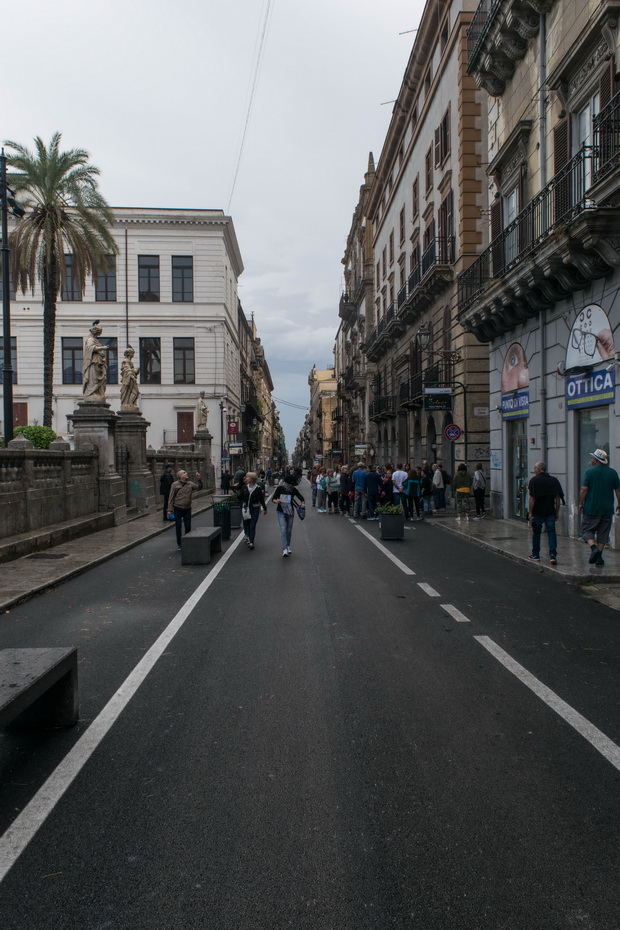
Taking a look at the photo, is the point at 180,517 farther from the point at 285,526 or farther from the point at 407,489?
the point at 407,489

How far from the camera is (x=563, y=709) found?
4891 millimetres

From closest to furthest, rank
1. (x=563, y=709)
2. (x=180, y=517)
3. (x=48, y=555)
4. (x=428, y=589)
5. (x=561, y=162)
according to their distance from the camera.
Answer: (x=563, y=709) < (x=428, y=589) < (x=48, y=555) < (x=180, y=517) < (x=561, y=162)

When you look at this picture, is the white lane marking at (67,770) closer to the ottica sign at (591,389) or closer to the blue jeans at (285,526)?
the blue jeans at (285,526)

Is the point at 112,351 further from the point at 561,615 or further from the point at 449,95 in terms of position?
the point at 561,615

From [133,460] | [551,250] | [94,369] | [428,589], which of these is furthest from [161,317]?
[428,589]

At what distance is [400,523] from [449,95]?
1901 centimetres

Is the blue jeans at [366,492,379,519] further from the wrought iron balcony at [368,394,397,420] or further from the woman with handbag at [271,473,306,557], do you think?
the wrought iron balcony at [368,394,397,420]

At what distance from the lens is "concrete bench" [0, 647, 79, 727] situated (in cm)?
393

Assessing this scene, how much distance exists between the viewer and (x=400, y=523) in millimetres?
16031

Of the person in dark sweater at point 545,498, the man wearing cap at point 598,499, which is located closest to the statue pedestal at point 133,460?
the person in dark sweater at point 545,498

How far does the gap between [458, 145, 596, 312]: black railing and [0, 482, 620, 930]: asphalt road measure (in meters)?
9.08

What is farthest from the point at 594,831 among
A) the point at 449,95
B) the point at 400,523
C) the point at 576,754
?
the point at 449,95

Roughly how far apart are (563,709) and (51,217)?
25964 millimetres

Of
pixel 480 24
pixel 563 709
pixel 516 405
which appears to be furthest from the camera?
pixel 480 24
